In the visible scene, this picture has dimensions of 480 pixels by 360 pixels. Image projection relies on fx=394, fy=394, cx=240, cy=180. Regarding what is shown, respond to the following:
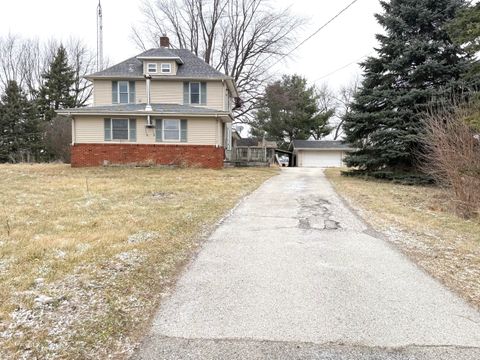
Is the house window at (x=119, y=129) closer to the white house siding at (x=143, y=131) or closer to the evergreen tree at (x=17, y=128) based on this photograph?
the white house siding at (x=143, y=131)

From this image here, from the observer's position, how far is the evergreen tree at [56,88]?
138 feet

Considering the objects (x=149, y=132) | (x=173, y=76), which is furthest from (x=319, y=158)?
(x=149, y=132)

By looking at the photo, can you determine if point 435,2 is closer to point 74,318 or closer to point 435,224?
point 435,224

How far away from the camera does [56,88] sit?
42375mm

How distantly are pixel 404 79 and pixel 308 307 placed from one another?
54.1 ft

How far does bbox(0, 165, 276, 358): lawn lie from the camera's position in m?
3.19

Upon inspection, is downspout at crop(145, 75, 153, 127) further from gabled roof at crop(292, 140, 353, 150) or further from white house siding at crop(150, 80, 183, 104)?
gabled roof at crop(292, 140, 353, 150)

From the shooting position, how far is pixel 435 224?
329 inches

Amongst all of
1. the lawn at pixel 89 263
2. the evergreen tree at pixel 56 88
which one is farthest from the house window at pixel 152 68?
the evergreen tree at pixel 56 88

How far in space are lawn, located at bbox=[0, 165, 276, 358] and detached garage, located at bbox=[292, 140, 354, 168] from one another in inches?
1237

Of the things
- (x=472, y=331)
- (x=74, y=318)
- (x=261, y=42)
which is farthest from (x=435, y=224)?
(x=261, y=42)

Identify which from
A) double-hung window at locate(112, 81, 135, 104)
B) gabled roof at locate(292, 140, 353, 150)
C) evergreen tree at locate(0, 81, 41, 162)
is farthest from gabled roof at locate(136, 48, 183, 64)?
evergreen tree at locate(0, 81, 41, 162)

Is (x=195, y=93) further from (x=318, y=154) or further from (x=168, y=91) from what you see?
(x=318, y=154)

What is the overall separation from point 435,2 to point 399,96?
4398 mm
